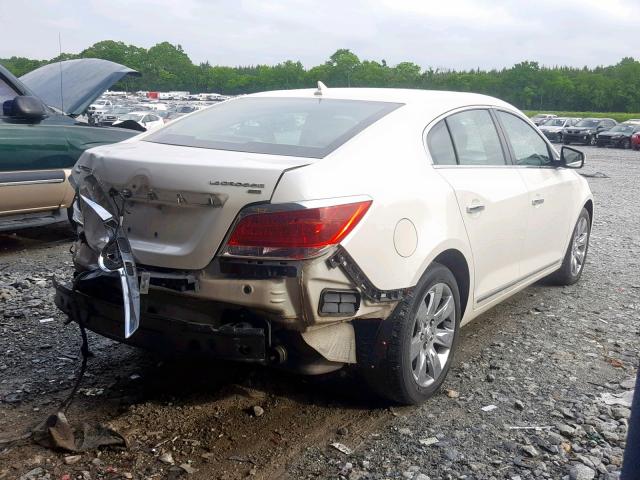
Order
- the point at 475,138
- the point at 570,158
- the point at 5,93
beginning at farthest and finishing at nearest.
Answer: the point at 5,93 < the point at 570,158 < the point at 475,138

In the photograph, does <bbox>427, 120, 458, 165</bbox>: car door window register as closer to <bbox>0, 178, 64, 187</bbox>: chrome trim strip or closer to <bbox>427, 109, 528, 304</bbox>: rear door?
<bbox>427, 109, 528, 304</bbox>: rear door

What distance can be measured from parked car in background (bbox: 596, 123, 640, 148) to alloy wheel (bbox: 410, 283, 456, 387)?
127 feet

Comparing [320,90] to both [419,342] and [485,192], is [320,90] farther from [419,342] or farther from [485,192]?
[419,342]

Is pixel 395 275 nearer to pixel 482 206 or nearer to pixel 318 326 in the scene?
pixel 318 326

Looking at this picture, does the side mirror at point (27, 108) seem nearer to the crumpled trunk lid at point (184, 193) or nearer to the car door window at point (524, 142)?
the crumpled trunk lid at point (184, 193)

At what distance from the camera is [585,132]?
41.6 meters

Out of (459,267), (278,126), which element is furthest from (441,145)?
(278,126)

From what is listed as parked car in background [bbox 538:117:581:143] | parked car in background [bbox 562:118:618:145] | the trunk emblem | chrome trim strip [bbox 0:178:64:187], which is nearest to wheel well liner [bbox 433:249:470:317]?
the trunk emblem

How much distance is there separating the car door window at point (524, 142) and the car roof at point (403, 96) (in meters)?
0.33

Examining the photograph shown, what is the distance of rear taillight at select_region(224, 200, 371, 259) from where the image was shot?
120 inches

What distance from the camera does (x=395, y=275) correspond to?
11.1ft

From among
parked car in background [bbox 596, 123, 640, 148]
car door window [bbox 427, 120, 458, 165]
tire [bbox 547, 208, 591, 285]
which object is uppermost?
car door window [bbox 427, 120, 458, 165]

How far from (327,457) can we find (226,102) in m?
2.47

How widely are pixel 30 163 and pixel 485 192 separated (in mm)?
4410
